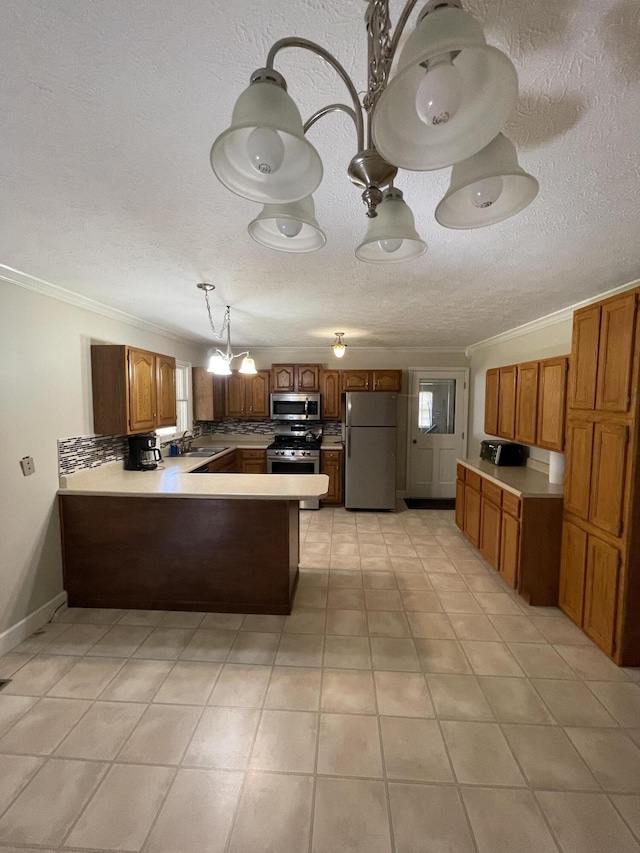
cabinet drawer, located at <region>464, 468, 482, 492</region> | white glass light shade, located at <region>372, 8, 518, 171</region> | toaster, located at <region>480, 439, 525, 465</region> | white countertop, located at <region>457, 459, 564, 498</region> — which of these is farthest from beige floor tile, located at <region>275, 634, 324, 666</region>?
toaster, located at <region>480, 439, 525, 465</region>

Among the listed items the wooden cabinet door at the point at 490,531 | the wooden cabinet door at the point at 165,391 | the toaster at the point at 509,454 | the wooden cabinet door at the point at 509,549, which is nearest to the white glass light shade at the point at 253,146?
the wooden cabinet door at the point at 509,549

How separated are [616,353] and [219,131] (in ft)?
7.48

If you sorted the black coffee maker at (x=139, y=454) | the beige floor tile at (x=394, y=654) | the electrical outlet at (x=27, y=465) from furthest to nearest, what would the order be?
the black coffee maker at (x=139, y=454) < the electrical outlet at (x=27, y=465) < the beige floor tile at (x=394, y=654)

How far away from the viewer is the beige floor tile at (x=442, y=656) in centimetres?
209

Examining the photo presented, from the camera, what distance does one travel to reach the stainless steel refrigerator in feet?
16.1

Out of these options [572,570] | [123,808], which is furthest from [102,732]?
[572,570]

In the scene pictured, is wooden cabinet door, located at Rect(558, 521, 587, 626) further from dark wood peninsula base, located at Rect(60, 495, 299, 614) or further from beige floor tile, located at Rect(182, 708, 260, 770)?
beige floor tile, located at Rect(182, 708, 260, 770)

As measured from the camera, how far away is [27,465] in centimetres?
235

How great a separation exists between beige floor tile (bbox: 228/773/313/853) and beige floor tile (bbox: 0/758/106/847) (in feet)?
2.03

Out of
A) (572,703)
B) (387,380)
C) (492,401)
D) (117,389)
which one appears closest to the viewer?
(572,703)

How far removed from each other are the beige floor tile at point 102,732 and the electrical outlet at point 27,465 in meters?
1.44

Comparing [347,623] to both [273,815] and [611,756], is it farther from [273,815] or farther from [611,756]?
[611,756]

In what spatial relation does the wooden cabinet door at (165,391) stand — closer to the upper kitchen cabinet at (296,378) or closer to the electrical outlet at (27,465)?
the electrical outlet at (27,465)

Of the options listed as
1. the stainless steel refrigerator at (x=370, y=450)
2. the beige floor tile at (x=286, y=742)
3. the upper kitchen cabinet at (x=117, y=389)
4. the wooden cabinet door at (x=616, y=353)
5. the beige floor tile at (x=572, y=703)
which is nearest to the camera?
the beige floor tile at (x=286, y=742)
